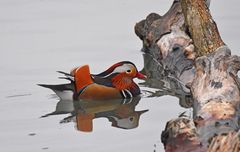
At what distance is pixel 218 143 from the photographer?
844 centimetres

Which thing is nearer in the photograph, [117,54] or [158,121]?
[158,121]

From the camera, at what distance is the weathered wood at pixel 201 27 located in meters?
11.6

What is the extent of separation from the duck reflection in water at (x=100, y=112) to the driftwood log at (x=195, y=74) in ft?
2.34

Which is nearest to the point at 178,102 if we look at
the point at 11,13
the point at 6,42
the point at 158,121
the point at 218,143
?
the point at 158,121

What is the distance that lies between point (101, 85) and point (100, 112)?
65cm

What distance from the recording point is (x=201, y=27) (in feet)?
39.0

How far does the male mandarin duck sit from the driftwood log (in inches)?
21.0

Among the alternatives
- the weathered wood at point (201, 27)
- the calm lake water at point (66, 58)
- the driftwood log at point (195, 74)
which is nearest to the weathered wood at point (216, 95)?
the driftwood log at point (195, 74)

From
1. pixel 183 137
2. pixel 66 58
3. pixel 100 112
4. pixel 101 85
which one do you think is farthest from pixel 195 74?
pixel 66 58

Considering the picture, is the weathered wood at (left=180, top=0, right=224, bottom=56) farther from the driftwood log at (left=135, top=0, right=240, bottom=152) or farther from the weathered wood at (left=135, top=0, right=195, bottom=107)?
the weathered wood at (left=135, top=0, right=195, bottom=107)

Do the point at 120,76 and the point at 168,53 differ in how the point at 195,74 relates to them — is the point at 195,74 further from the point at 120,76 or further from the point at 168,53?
the point at 168,53

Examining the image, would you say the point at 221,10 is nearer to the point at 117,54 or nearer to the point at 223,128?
the point at 117,54

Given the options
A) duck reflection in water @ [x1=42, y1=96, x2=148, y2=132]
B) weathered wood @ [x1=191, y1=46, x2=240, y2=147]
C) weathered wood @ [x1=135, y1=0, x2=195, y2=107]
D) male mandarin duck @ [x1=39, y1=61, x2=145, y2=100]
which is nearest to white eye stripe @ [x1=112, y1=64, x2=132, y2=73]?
male mandarin duck @ [x1=39, y1=61, x2=145, y2=100]

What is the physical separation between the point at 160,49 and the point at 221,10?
3431 mm
